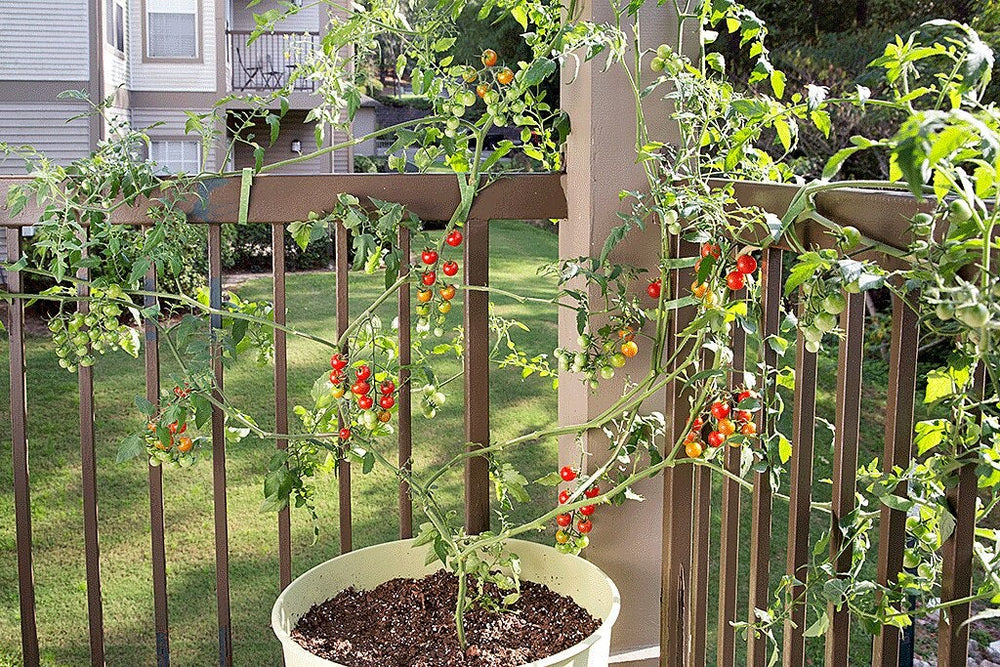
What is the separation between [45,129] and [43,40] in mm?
738

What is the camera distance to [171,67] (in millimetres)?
10008

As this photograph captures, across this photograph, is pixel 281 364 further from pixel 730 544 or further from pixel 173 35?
pixel 173 35

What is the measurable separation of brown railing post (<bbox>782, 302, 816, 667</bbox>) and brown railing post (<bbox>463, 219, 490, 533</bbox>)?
653 millimetres

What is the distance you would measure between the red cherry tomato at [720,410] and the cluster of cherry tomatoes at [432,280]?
485 mm

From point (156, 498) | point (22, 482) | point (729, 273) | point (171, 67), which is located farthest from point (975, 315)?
point (171, 67)

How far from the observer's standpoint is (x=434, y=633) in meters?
1.75

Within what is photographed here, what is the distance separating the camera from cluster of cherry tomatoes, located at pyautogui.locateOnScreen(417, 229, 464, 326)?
1.73m

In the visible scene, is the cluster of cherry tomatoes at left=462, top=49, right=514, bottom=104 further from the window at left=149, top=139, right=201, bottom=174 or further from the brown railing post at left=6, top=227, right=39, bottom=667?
the window at left=149, top=139, right=201, bottom=174

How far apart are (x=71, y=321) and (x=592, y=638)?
99 cm

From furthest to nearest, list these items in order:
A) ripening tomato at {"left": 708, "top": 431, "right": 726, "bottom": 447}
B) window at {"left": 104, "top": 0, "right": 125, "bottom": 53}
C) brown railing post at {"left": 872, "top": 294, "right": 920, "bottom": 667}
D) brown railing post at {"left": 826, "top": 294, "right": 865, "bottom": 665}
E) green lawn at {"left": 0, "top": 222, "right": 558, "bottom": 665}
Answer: window at {"left": 104, "top": 0, "right": 125, "bottom": 53}
green lawn at {"left": 0, "top": 222, "right": 558, "bottom": 665}
ripening tomato at {"left": 708, "top": 431, "right": 726, "bottom": 447}
brown railing post at {"left": 826, "top": 294, "right": 865, "bottom": 665}
brown railing post at {"left": 872, "top": 294, "right": 920, "bottom": 667}

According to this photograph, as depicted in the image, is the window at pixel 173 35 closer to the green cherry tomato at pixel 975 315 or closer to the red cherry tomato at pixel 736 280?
the red cherry tomato at pixel 736 280

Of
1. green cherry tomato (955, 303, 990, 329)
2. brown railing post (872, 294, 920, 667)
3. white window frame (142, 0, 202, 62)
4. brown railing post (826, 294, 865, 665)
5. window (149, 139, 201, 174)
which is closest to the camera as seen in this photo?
green cherry tomato (955, 303, 990, 329)

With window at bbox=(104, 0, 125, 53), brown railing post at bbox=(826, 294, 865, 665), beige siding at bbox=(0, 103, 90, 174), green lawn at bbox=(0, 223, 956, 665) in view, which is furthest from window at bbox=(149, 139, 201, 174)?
brown railing post at bbox=(826, 294, 865, 665)

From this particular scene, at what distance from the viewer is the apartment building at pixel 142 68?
899 centimetres
